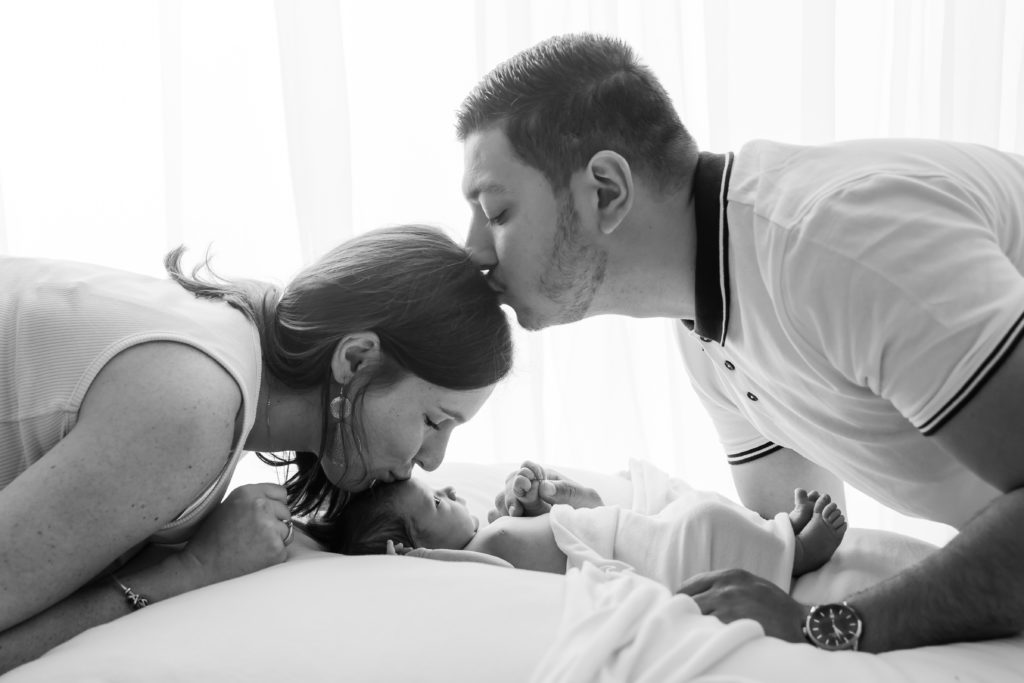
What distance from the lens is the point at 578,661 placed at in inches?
42.6

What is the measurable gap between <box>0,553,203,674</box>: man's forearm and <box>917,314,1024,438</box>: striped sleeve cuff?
3.28 ft

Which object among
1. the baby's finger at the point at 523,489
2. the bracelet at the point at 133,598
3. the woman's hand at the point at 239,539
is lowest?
the baby's finger at the point at 523,489

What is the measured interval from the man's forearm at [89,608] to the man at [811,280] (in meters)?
0.68

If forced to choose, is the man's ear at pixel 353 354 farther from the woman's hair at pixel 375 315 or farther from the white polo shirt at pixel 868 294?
the white polo shirt at pixel 868 294

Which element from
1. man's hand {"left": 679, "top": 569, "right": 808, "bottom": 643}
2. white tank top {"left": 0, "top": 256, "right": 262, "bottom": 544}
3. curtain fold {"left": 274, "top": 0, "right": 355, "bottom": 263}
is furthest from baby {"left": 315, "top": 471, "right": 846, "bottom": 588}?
curtain fold {"left": 274, "top": 0, "right": 355, "bottom": 263}

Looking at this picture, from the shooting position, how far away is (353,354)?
60.2 inches

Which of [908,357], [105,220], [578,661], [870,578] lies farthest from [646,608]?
[105,220]

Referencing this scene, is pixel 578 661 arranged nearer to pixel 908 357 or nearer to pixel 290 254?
pixel 908 357

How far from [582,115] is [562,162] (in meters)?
0.09

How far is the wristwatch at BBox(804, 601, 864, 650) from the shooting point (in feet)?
4.12

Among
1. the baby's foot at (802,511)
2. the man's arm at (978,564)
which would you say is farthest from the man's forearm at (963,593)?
the baby's foot at (802,511)

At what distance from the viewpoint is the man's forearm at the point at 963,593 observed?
4.00ft

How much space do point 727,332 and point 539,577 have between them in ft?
1.87

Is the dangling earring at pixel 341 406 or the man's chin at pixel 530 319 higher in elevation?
the man's chin at pixel 530 319
